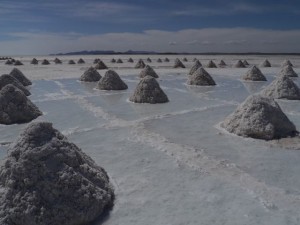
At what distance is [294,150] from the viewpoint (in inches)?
247

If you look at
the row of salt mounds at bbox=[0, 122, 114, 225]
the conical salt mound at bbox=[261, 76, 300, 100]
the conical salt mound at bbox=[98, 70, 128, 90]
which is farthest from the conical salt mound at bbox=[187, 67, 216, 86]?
the row of salt mounds at bbox=[0, 122, 114, 225]

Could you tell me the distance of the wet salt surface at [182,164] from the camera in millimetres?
3973

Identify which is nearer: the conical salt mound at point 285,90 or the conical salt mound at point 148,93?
the conical salt mound at point 148,93

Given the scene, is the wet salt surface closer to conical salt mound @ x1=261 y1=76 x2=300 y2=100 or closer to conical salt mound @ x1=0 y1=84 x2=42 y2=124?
conical salt mound @ x1=0 y1=84 x2=42 y2=124

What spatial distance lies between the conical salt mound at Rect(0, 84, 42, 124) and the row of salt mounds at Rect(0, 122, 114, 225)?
15.4ft

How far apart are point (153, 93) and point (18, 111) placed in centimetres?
392

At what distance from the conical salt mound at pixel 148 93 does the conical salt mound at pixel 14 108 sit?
322 centimetres

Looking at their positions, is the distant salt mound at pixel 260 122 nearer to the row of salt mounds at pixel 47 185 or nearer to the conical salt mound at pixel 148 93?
the row of salt mounds at pixel 47 185

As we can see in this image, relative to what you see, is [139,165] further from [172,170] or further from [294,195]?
[294,195]

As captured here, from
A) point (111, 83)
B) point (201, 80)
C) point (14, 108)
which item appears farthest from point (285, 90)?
point (14, 108)

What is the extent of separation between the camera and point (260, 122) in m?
7.07

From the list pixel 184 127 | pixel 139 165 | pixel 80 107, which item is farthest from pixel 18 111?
pixel 139 165

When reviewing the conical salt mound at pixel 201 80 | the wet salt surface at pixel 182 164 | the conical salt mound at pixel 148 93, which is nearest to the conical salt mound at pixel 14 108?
the wet salt surface at pixel 182 164

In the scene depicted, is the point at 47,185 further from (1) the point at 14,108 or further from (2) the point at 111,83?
(2) the point at 111,83
